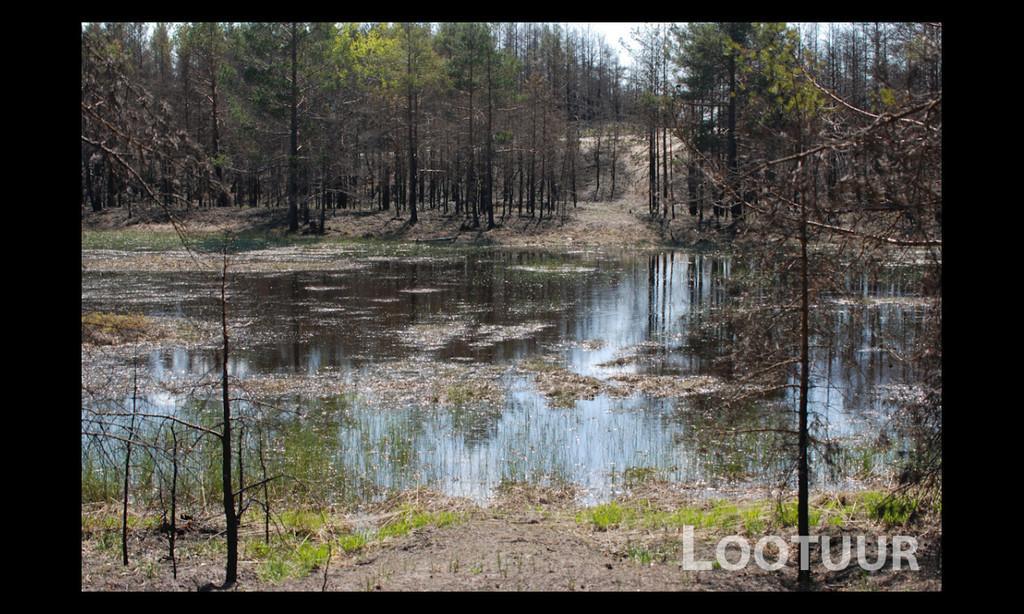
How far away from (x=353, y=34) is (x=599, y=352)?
5458cm

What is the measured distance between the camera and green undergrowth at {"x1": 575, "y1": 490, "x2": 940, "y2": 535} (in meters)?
8.17

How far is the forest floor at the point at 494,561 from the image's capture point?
7.00m

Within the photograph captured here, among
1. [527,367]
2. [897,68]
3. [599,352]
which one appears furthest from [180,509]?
[599,352]

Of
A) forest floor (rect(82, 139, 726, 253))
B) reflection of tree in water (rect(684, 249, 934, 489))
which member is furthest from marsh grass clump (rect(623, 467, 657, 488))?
forest floor (rect(82, 139, 726, 253))

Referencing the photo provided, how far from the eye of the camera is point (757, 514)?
914 centimetres

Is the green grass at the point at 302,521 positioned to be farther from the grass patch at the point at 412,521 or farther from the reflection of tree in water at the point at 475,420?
the reflection of tree in water at the point at 475,420

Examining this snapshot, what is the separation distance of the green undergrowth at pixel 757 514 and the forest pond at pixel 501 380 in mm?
540

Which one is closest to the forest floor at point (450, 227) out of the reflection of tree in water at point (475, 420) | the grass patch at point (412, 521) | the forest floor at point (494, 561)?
the reflection of tree in water at point (475, 420)

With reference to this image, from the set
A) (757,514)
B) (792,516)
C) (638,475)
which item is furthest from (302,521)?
(792,516)

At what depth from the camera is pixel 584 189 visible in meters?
75.1

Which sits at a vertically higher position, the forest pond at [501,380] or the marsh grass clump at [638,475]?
the forest pond at [501,380]

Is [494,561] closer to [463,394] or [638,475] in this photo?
[638,475]
